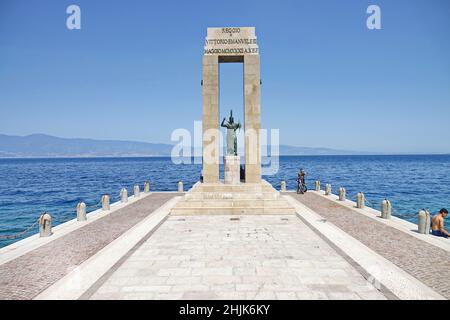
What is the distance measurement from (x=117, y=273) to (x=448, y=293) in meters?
9.24

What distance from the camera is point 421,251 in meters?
10.4

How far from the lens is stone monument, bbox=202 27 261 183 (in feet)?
67.3

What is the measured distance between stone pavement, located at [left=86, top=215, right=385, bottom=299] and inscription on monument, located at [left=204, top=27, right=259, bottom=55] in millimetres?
13782

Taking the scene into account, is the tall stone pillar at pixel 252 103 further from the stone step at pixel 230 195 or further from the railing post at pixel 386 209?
the railing post at pixel 386 209

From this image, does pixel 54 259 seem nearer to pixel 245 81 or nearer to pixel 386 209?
pixel 245 81

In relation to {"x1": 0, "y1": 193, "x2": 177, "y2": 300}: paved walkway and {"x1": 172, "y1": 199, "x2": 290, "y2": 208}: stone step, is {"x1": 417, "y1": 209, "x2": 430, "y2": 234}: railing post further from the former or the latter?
{"x1": 0, "y1": 193, "x2": 177, "y2": 300}: paved walkway

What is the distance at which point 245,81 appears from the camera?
2059 centimetres

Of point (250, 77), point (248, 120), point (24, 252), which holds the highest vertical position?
point (250, 77)

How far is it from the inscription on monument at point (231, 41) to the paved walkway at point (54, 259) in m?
13.5

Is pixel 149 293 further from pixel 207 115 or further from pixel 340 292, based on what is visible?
pixel 207 115

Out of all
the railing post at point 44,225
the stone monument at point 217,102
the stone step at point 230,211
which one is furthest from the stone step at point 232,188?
the railing post at point 44,225
